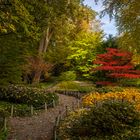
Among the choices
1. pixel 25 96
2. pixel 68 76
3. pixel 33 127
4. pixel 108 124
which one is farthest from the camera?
pixel 68 76

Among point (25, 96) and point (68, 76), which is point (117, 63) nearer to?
point (68, 76)

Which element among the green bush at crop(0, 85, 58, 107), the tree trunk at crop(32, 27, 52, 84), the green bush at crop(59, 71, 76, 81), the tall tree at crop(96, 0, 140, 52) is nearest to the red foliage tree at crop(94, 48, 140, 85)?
the tree trunk at crop(32, 27, 52, 84)

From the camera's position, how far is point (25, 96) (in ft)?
84.4

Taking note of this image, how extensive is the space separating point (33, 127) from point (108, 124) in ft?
19.6

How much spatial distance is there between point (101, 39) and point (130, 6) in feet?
102

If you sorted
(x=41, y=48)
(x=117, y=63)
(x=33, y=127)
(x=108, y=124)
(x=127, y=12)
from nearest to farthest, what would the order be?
(x=108, y=124)
(x=33, y=127)
(x=127, y=12)
(x=117, y=63)
(x=41, y=48)

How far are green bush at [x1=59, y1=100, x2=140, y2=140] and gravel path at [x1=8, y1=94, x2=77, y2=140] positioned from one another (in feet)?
5.64

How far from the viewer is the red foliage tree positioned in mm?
37719

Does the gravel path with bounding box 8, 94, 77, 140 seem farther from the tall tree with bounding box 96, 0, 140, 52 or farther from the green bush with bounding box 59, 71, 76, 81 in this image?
the green bush with bounding box 59, 71, 76, 81

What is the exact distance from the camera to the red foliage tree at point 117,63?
37.7 metres

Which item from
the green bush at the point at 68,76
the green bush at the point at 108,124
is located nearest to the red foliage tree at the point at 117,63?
the green bush at the point at 68,76

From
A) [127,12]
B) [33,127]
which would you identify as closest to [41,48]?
[127,12]

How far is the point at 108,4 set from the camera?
1961 centimetres

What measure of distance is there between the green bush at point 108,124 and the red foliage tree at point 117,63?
78.2ft
